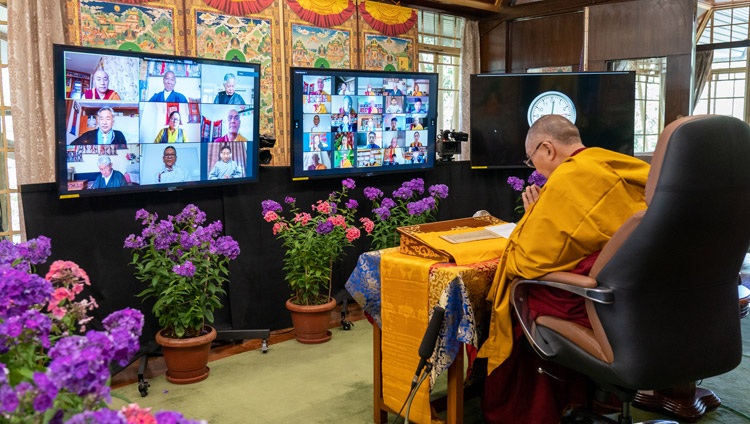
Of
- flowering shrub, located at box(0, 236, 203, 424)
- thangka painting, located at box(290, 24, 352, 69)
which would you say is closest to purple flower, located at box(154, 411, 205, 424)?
flowering shrub, located at box(0, 236, 203, 424)

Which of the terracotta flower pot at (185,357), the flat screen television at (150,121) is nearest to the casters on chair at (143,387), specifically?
the terracotta flower pot at (185,357)

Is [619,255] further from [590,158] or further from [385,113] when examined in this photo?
[385,113]

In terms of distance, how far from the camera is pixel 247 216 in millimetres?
4020

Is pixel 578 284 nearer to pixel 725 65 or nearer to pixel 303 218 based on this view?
pixel 303 218

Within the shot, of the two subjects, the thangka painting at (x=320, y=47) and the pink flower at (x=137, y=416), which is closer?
the pink flower at (x=137, y=416)

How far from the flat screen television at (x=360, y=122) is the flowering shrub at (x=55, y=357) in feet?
9.76

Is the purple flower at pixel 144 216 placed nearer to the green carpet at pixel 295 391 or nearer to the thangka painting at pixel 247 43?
the green carpet at pixel 295 391

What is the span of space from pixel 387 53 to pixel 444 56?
0.99 m

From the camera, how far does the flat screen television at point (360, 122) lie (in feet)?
14.0

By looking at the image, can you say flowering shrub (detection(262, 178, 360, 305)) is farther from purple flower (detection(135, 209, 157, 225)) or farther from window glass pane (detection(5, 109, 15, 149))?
window glass pane (detection(5, 109, 15, 149))

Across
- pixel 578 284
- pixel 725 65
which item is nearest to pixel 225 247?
pixel 578 284

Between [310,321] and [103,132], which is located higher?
[103,132]

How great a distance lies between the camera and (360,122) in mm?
4566

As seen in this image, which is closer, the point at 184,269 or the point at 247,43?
the point at 184,269
